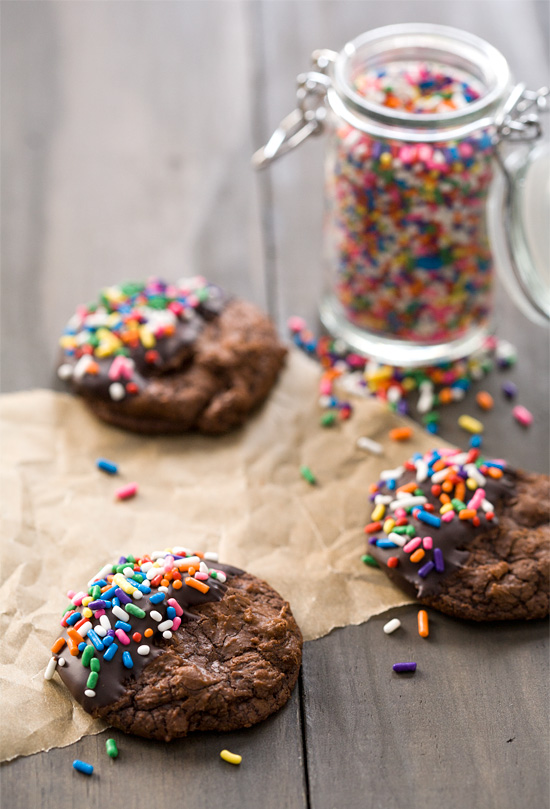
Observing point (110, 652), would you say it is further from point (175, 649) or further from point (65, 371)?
point (65, 371)

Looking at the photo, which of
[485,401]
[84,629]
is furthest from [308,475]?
[84,629]

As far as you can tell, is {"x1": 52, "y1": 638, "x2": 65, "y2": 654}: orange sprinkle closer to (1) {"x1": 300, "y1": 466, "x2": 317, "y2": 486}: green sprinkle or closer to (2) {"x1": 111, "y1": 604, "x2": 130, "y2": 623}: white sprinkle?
(2) {"x1": 111, "y1": 604, "x2": 130, "y2": 623}: white sprinkle

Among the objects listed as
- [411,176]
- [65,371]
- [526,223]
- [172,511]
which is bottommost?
[172,511]

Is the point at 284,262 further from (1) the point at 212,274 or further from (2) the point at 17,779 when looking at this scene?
(2) the point at 17,779

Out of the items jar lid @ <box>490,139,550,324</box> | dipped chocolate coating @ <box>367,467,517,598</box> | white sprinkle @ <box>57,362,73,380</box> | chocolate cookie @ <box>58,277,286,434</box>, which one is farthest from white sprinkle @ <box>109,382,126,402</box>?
jar lid @ <box>490,139,550,324</box>

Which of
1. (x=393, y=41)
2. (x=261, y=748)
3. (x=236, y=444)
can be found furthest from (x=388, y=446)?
(x=393, y=41)

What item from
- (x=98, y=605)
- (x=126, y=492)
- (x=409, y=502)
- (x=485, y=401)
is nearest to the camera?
(x=98, y=605)

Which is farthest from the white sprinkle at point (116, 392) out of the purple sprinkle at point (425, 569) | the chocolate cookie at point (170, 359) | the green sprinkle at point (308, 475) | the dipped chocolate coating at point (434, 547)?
the purple sprinkle at point (425, 569)
